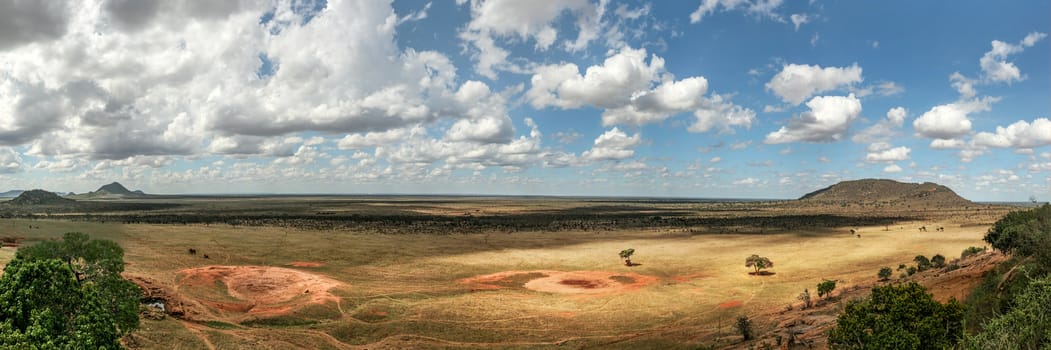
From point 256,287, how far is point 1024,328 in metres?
50.5

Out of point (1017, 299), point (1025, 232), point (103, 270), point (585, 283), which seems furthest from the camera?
point (585, 283)

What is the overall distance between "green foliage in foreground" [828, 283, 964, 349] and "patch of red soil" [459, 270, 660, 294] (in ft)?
101

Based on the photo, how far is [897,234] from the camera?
3570 inches

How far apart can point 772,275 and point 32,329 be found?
5852 cm

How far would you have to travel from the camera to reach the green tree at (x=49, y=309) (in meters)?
13.6

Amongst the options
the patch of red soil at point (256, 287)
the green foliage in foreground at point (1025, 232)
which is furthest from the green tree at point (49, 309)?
the green foliage in foreground at point (1025, 232)

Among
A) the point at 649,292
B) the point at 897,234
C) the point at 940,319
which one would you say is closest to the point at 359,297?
the point at 649,292

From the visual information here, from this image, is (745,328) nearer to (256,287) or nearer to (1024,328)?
(1024,328)

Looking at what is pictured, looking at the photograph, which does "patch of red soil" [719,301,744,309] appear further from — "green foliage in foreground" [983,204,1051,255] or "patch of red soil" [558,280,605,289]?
"green foliage in foreground" [983,204,1051,255]

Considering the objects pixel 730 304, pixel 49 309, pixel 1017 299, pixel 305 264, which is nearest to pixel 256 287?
pixel 305 264

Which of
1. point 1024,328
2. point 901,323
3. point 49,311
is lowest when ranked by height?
point 901,323

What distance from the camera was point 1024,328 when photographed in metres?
12.9

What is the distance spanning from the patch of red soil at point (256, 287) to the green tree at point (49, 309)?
935 inches

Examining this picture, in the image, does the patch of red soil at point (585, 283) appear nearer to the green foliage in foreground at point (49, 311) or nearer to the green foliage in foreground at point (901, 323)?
the green foliage in foreground at point (901, 323)
